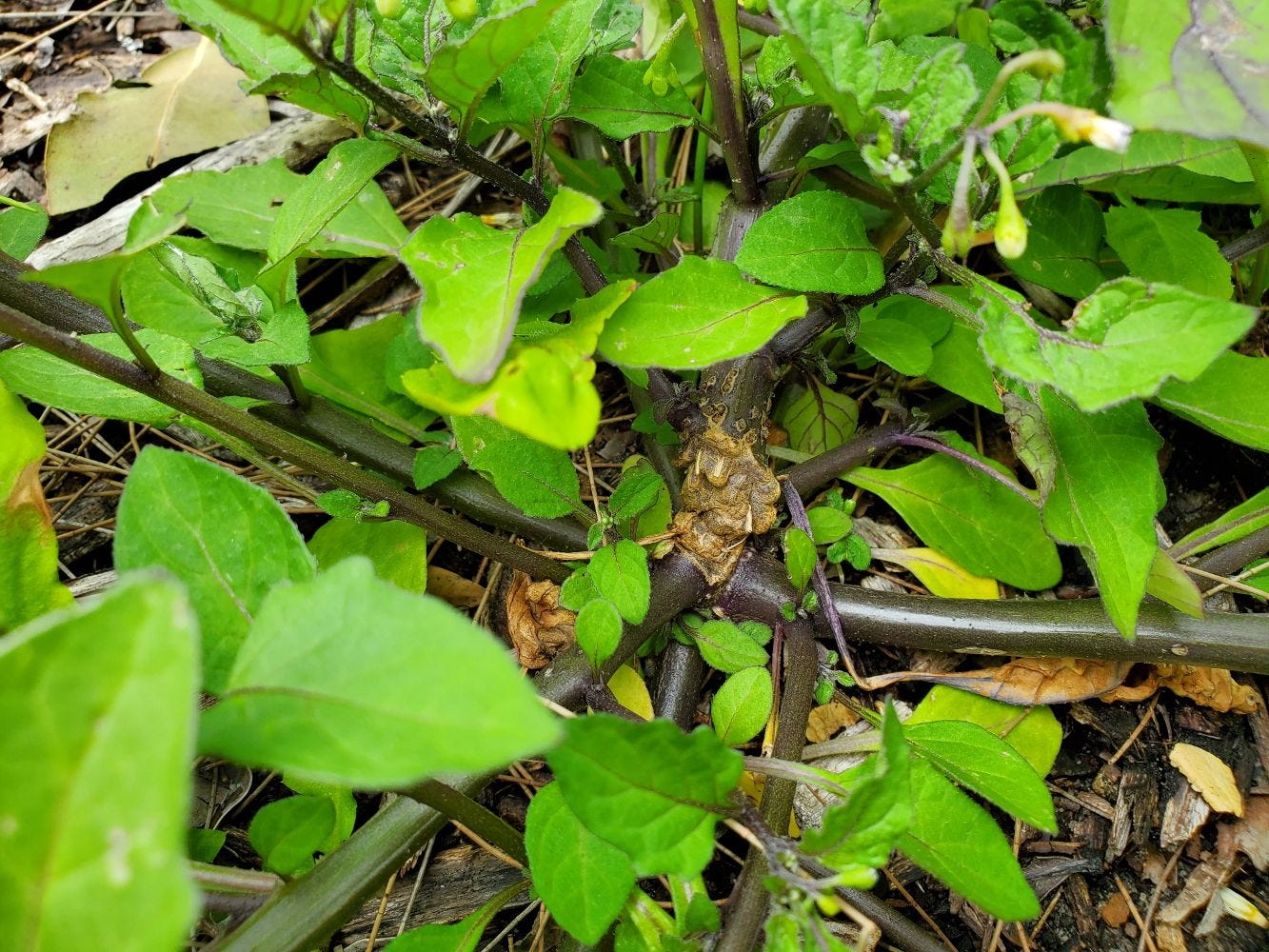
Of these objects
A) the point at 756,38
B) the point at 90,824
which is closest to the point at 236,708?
the point at 90,824

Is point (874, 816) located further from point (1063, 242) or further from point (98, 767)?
point (1063, 242)

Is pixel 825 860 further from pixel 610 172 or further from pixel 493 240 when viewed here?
pixel 610 172

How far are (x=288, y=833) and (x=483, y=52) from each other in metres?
0.91

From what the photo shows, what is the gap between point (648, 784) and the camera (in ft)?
2.96

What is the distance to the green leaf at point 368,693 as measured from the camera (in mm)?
628

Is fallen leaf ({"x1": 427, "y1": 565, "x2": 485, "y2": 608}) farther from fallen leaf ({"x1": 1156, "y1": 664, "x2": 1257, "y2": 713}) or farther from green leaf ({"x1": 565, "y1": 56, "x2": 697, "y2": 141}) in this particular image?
fallen leaf ({"x1": 1156, "y1": 664, "x2": 1257, "y2": 713})

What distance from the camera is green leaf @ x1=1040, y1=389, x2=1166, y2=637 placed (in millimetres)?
1112

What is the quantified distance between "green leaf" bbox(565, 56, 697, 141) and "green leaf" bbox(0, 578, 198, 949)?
976mm

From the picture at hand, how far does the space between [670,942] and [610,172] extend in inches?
51.6

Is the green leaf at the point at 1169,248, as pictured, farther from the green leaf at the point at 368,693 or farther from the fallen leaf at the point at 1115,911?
the green leaf at the point at 368,693

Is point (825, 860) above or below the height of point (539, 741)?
below

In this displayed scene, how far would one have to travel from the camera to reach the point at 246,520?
0.95 metres

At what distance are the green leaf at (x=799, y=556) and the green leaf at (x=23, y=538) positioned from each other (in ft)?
3.31

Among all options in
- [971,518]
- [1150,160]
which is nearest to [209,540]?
[971,518]
